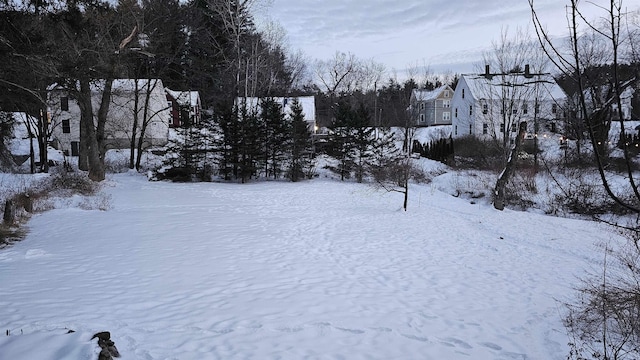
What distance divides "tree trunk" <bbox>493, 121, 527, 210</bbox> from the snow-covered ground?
3.58 m

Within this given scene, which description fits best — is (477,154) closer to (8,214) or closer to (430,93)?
(8,214)

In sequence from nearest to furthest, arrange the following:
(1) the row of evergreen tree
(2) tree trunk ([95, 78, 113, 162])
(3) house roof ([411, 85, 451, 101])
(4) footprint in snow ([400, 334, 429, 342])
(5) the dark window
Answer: (4) footprint in snow ([400, 334, 429, 342]), (2) tree trunk ([95, 78, 113, 162]), (1) the row of evergreen tree, (5) the dark window, (3) house roof ([411, 85, 451, 101])

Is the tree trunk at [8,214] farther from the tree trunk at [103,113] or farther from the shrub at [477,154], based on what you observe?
the shrub at [477,154]

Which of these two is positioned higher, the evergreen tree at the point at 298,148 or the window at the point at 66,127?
the window at the point at 66,127

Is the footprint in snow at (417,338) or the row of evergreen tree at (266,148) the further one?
the row of evergreen tree at (266,148)

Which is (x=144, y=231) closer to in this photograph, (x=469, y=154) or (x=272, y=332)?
(x=272, y=332)

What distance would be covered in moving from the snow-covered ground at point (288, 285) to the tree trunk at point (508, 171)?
3.58 m

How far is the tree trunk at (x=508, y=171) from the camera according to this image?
18.2 m

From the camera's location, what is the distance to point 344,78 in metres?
67.0

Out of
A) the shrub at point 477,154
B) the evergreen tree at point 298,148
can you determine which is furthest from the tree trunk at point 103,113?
the shrub at point 477,154

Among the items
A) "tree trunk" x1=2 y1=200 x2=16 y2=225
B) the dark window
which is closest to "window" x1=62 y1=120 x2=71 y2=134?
the dark window

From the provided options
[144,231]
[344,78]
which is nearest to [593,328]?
[144,231]

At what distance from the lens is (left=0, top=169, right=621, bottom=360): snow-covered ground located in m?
5.03

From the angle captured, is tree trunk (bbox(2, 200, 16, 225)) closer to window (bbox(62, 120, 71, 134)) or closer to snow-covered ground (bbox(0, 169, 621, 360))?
snow-covered ground (bbox(0, 169, 621, 360))
